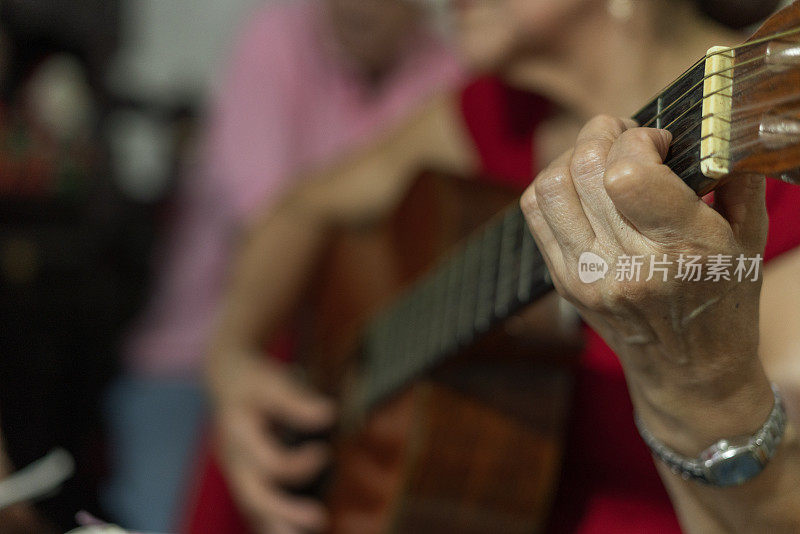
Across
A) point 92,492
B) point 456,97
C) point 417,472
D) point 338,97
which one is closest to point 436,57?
point 338,97

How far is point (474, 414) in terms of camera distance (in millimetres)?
477

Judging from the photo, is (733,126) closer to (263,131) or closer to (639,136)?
(639,136)

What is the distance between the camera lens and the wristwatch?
0.95 ft

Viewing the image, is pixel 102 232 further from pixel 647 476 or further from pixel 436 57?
pixel 647 476

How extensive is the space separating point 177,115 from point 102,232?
0.33 m

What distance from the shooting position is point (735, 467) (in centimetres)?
29

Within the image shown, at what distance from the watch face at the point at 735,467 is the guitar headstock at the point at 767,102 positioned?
0.11 meters

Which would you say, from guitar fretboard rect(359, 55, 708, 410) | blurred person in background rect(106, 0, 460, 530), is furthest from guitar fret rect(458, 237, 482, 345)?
blurred person in background rect(106, 0, 460, 530)

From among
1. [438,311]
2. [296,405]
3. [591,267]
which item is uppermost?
[591,267]

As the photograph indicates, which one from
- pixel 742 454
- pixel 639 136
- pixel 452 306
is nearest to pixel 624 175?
pixel 639 136

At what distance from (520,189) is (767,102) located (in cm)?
29

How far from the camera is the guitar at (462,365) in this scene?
25 centimetres

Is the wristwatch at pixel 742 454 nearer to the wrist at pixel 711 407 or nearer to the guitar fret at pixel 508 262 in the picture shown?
the wrist at pixel 711 407

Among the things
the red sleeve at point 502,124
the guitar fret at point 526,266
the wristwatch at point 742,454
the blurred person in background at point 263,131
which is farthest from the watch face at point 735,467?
the blurred person in background at point 263,131
